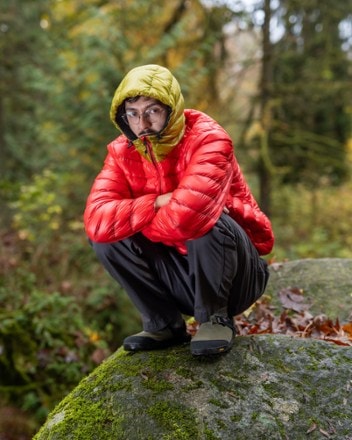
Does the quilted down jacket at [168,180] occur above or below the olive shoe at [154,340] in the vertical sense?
above

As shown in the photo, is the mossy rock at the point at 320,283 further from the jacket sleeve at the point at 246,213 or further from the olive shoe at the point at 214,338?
the olive shoe at the point at 214,338

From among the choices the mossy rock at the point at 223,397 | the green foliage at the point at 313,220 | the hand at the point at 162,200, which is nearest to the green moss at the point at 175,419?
the mossy rock at the point at 223,397

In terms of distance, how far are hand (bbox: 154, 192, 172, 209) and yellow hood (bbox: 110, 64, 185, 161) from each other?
0.69 feet

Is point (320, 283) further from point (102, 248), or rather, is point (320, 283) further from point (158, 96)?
point (158, 96)

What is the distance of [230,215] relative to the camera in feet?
8.74

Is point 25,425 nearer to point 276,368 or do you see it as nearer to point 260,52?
point 276,368

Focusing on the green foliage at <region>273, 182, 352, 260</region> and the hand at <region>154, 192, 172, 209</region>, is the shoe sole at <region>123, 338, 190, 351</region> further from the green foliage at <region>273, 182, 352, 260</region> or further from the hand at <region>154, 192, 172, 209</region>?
the green foliage at <region>273, 182, 352, 260</region>

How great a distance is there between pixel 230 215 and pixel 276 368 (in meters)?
0.81

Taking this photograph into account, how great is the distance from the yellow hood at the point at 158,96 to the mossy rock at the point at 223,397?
1.10 m

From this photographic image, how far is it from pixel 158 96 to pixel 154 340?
1.33 meters

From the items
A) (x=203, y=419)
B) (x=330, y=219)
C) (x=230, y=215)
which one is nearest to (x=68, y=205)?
(x=230, y=215)

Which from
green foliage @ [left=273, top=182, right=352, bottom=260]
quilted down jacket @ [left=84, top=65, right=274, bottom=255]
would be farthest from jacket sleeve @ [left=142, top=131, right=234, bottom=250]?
green foliage @ [left=273, top=182, right=352, bottom=260]

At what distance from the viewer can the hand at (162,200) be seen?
2450mm

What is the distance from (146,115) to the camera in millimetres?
2422
